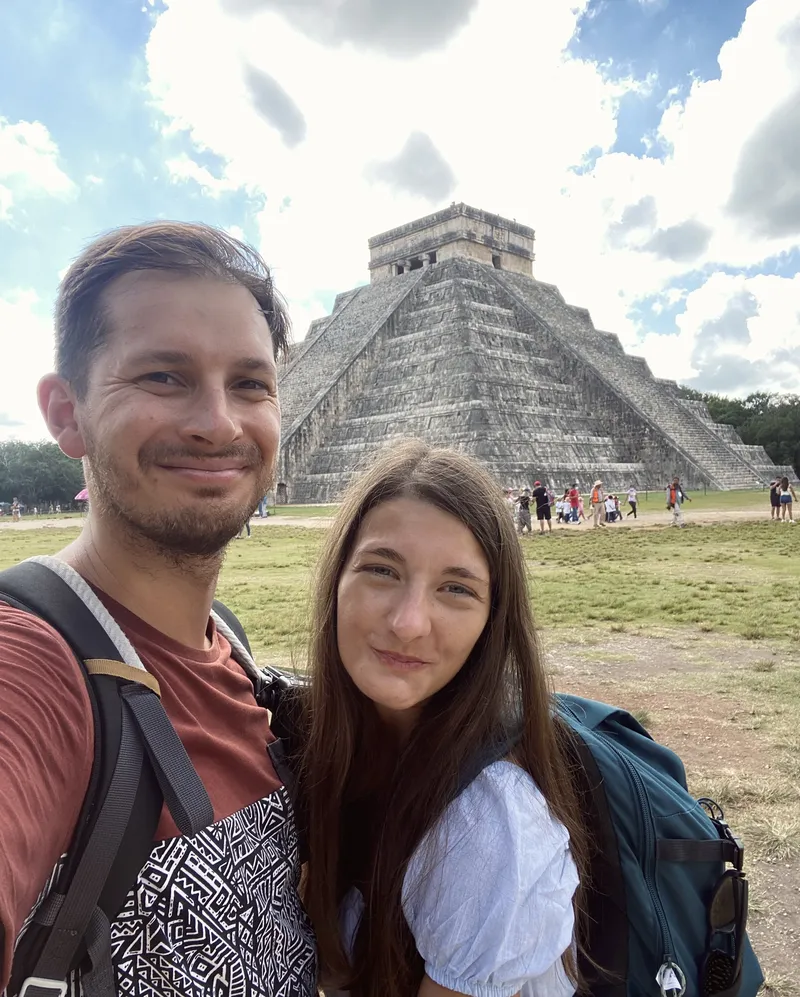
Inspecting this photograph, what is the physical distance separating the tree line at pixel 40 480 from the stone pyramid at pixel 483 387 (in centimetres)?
2166

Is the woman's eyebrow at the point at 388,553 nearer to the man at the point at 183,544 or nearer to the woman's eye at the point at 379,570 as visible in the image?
the woman's eye at the point at 379,570

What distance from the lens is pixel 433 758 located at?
140 centimetres

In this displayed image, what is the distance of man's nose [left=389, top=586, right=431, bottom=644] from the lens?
4.65 ft

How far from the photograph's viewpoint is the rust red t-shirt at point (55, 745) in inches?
36.9

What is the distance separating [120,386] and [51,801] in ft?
2.43

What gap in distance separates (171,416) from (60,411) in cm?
29

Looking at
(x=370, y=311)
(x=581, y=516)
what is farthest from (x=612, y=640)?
(x=370, y=311)

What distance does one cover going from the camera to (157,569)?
138 cm

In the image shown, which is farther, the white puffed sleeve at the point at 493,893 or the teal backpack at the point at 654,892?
the teal backpack at the point at 654,892

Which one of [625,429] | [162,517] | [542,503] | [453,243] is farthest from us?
[453,243]

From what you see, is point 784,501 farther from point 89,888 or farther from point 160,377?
point 89,888

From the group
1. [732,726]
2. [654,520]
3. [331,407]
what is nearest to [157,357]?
[732,726]

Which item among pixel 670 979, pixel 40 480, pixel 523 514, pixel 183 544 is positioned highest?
pixel 40 480

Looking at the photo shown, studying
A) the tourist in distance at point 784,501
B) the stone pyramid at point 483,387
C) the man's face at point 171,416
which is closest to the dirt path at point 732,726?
the man's face at point 171,416
